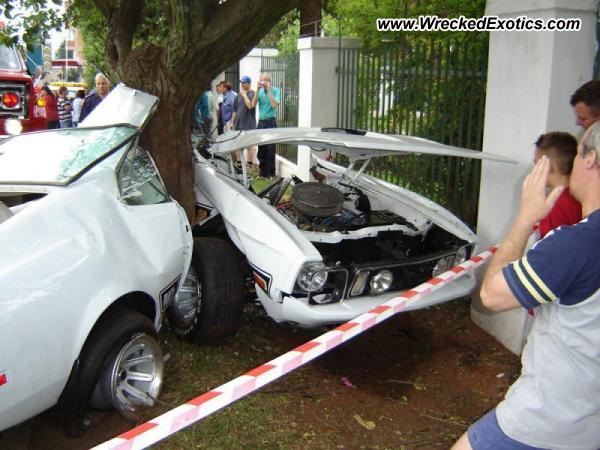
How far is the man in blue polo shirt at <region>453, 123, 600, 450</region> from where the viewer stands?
1.82 metres

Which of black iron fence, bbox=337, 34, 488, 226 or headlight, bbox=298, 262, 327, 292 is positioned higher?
black iron fence, bbox=337, 34, 488, 226

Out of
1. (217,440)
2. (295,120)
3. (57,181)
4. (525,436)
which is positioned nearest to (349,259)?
(217,440)

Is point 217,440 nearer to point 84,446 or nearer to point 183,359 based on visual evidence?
point 84,446

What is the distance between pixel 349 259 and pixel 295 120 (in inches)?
285

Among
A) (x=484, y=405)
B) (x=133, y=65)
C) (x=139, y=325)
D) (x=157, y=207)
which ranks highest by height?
(x=133, y=65)

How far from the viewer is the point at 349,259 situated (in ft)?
14.6

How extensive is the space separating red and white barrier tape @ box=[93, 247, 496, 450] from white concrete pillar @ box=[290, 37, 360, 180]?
560 cm

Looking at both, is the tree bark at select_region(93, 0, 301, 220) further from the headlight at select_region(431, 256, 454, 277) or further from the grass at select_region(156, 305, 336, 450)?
the headlight at select_region(431, 256, 454, 277)

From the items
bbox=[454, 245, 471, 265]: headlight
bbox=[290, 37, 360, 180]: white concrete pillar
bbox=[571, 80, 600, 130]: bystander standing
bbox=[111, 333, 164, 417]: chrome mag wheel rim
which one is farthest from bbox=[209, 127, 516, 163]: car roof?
bbox=[290, 37, 360, 180]: white concrete pillar

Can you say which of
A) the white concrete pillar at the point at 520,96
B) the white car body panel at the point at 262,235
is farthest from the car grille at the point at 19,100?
the white concrete pillar at the point at 520,96

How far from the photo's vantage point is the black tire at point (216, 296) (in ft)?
13.9

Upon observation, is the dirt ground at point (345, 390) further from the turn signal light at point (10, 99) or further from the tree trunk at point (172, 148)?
the turn signal light at point (10, 99)

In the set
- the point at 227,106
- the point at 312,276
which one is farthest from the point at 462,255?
the point at 227,106

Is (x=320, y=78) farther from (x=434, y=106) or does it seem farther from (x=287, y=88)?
(x=434, y=106)
